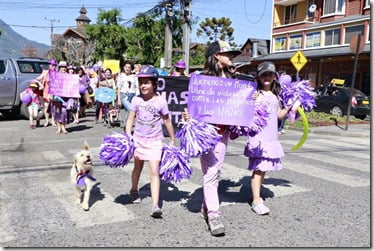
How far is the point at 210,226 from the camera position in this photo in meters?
3.83

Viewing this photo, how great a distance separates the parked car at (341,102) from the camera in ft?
61.5

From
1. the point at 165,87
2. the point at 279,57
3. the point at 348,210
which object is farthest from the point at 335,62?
the point at 348,210

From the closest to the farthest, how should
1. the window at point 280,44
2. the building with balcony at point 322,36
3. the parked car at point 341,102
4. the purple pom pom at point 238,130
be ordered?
Result: the purple pom pom at point 238,130 → the parked car at point 341,102 → the building with balcony at point 322,36 → the window at point 280,44

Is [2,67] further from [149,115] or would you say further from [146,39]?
[146,39]

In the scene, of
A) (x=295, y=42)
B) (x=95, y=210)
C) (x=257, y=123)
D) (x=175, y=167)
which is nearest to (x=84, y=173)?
(x=95, y=210)

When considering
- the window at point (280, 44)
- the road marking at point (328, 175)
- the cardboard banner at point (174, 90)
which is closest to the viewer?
the road marking at point (328, 175)

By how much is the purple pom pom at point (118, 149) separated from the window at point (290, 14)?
39.5 metres

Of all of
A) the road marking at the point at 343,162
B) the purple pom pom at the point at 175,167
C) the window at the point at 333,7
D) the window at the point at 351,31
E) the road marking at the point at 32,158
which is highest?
the window at the point at 333,7

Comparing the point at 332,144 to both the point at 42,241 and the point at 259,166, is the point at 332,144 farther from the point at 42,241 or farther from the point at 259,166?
the point at 42,241

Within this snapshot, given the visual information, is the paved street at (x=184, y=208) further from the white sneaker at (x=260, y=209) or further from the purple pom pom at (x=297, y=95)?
the purple pom pom at (x=297, y=95)

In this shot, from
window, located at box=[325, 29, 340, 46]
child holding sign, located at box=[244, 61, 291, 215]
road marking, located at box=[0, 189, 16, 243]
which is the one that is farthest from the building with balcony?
road marking, located at box=[0, 189, 16, 243]

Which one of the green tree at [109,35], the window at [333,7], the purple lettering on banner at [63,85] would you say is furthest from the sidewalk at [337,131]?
the green tree at [109,35]

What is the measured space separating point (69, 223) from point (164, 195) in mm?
1382

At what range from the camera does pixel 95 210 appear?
446 cm
